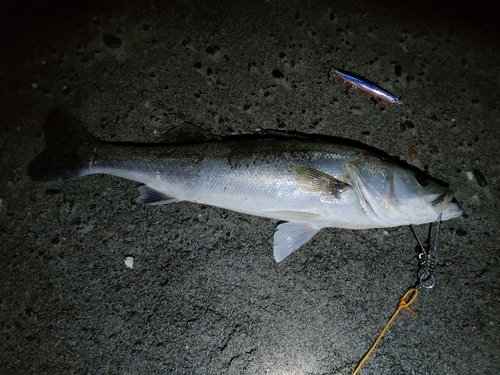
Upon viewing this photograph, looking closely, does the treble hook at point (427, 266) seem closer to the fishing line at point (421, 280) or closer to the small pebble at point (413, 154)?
the fishing line at point (421, 280)

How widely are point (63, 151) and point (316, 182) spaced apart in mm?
2447

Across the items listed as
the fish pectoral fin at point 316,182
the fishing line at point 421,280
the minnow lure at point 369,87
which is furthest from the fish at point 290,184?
the minnow lure at point 369,87

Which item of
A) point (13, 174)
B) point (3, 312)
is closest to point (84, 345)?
point (3, 312)

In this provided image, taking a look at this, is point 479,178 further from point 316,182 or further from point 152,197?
point 152,197

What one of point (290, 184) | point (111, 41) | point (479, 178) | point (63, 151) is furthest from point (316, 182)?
point (111, 41)

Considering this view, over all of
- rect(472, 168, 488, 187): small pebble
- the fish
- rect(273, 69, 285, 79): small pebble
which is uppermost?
rect(273, 69, 285, 79): small pebble

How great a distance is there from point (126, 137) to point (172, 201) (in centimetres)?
90

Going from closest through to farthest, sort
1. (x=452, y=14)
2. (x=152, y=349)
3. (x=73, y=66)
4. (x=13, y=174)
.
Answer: (x=152, y=349) < (x=13, y=174) < (x=73, y=66) < (x=452, y=14)

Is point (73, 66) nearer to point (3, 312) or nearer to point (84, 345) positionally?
point (3, 312)

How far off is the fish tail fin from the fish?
0.27 meters

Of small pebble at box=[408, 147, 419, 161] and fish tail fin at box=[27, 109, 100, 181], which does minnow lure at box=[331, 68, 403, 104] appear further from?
fish tail fin at box=[27, 109, 100, 181]

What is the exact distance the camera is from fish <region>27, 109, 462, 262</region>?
2.77m

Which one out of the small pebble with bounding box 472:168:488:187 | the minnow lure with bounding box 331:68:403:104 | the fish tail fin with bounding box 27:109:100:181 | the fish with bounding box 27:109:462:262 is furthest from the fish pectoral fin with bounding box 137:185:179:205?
the small pebble with bounding box 472:168:488:187

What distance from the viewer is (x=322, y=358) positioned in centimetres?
286
